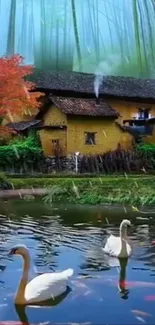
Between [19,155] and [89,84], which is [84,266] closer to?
[19,155]

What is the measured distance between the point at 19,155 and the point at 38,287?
55.9 feet

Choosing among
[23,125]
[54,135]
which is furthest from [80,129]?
[23,125]

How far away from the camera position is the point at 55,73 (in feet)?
109

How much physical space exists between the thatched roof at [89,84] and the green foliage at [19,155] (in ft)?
27.0

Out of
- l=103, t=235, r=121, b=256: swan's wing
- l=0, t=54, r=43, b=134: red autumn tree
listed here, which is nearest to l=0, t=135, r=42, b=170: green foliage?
l=0, t=54, r=43, b=134: red autumn tree

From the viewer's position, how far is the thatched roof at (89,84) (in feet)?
102

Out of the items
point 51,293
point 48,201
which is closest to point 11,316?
point 51,293

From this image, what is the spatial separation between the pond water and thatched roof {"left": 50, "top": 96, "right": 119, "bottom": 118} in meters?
13.5

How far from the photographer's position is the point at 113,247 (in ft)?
25.3

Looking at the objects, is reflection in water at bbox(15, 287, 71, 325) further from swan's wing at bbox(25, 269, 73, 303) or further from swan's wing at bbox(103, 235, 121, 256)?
swan's wing at bbox(103, 235, 121, 256)

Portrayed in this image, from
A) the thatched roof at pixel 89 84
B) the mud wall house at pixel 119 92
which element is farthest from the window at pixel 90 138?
the thatched roof at pixel 89 84

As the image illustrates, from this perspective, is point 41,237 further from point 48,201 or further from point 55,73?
point 55,73

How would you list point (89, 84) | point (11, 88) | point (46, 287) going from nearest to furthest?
point (46, 287) < point (11, 88) < point (89, 84)

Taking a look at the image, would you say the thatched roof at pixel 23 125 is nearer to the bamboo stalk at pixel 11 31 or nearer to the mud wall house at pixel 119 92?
the mud wall house at pixel 119 92
